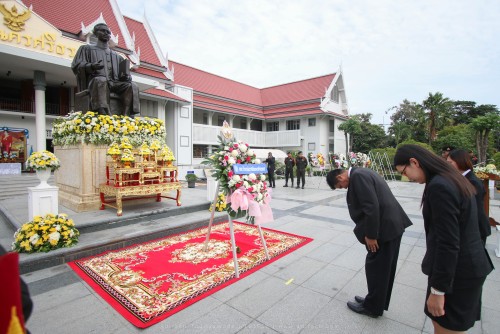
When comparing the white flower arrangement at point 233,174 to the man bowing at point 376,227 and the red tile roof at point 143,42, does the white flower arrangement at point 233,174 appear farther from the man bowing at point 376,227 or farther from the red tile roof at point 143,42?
the red tile roof at point 143,42

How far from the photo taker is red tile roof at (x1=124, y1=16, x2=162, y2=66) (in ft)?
53.6

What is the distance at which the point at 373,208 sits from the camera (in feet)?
7.88

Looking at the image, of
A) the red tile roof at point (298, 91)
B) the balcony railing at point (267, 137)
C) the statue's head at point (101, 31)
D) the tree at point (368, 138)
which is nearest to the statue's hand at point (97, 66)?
the statue's head at point (101, 31)

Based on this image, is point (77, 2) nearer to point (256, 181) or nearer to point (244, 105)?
point (244, 105)

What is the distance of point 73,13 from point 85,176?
1280 cm

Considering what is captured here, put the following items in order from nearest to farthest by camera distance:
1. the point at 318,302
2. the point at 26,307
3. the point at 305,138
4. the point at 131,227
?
1. the point at 26,307
2. the point at 318,302
3. the point at 131,227
4. the point at 305,138

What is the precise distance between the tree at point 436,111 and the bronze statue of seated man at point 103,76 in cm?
3085

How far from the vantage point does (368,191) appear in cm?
244

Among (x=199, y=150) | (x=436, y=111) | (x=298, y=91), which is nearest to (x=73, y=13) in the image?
(x=199, y=150)

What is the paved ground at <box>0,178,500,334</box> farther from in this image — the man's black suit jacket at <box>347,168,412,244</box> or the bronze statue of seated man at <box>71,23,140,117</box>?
the bronze statue of seated man at <box>71,23,140,117</box>

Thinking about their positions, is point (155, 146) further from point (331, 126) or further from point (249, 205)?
point (331, 126)

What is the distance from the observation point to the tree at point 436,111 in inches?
1077

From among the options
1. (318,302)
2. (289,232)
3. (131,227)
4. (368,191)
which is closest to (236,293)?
(318,302)

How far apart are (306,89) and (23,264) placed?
88.3 feet
